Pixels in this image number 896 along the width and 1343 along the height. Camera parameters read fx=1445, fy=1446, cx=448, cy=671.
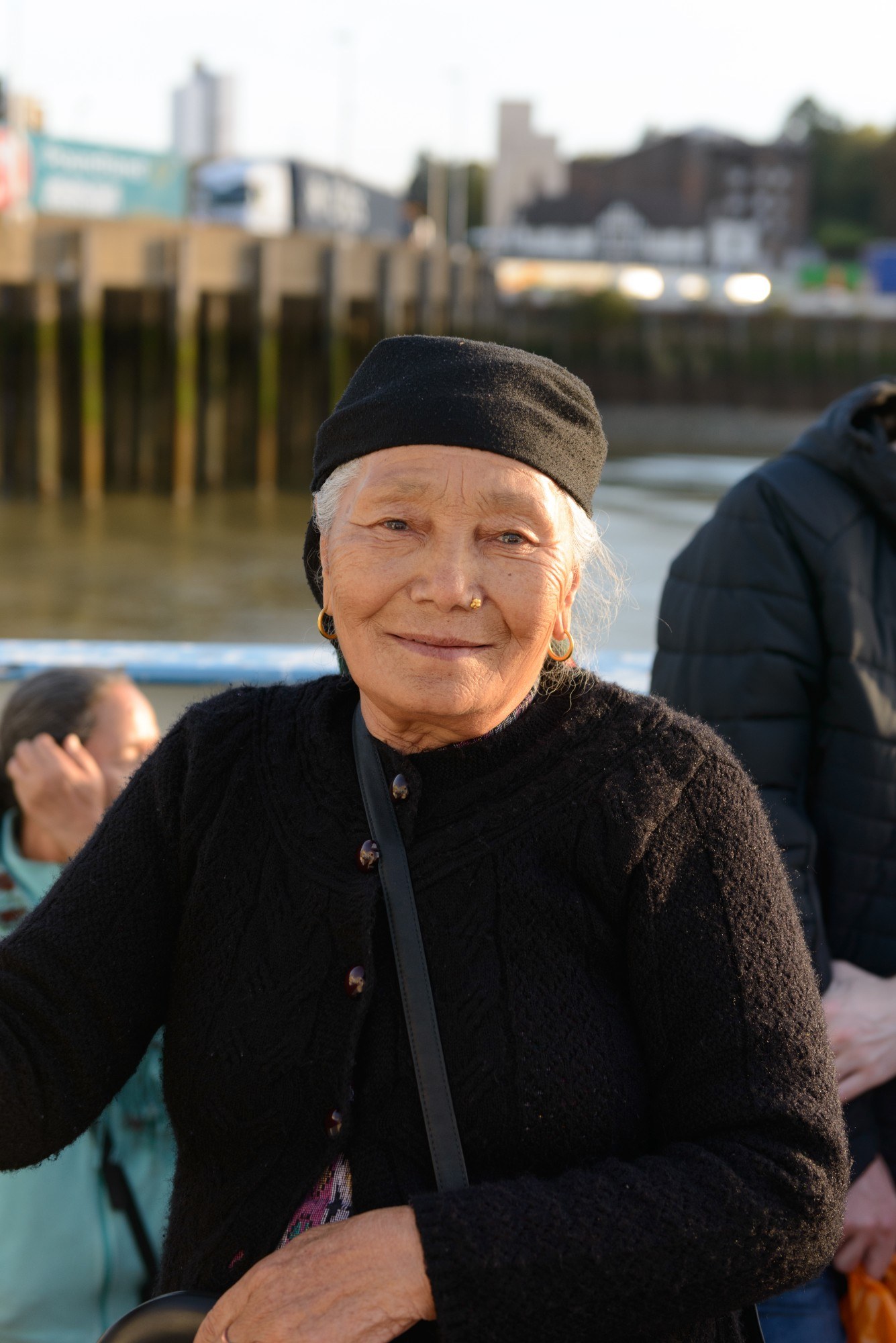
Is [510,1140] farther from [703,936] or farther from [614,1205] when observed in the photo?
[703,936]

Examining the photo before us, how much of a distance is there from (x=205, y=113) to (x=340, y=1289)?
5143 centimetres

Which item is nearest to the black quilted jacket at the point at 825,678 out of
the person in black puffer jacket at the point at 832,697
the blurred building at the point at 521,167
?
the person in black puffer jacket at the point at 832,697

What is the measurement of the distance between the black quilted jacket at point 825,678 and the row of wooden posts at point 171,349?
1902 cm

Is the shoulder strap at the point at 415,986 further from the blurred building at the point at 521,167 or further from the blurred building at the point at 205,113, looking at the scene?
the blurred building at the point at 521,167

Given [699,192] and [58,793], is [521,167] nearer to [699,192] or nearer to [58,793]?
[699,192]

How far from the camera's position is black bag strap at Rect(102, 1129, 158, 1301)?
2285 mm

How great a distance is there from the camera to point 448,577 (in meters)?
1.51

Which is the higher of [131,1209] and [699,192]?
[699,192]

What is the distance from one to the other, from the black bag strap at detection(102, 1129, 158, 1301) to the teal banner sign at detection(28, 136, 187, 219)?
2346 cm

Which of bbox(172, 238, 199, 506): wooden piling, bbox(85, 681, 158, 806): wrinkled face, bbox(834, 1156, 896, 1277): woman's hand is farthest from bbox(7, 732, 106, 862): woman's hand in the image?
bbox(172, 238, 199, 506): wooden piling

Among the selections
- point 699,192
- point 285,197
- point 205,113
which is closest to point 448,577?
point 285,197

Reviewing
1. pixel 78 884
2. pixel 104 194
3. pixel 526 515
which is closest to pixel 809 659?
pixel 526 515

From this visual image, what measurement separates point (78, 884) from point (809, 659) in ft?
3.58

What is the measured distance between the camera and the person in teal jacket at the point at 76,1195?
2.26 metres
